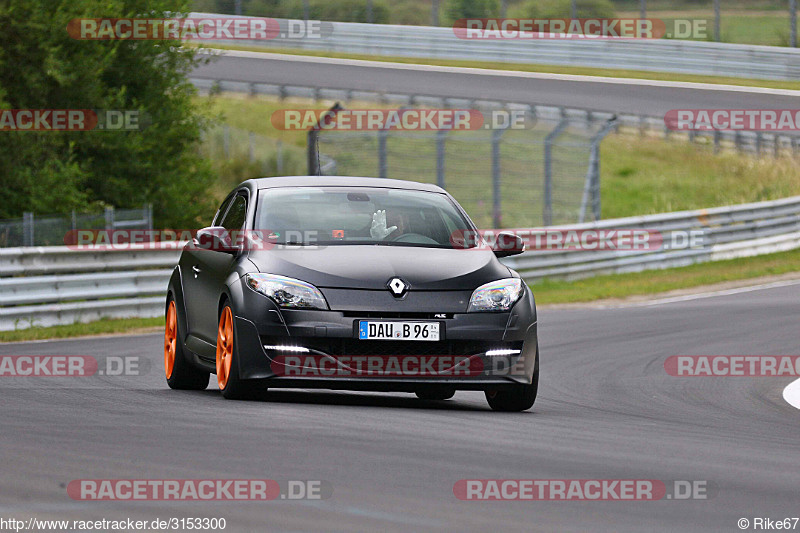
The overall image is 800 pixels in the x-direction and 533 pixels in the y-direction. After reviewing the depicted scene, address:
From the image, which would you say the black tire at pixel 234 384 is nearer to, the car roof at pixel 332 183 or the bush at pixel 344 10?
the car roof at pixel 332 183

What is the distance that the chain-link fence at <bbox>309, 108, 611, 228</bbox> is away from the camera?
2541 centimetres

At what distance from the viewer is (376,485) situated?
6.09m

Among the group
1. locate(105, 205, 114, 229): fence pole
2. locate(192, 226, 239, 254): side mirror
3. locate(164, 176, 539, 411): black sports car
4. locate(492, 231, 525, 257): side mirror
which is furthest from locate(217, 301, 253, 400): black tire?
locate(105, 205, 114, 229): fence pole

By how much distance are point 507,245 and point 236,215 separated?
6.48 ft

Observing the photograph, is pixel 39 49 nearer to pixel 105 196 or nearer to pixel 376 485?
pixel 105 196

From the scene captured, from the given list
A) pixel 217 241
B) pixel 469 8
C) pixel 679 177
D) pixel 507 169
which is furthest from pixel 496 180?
pixel 469 8

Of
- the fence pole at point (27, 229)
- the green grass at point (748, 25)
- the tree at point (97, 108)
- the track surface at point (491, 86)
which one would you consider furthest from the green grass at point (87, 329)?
the green grass at point (748, 25)

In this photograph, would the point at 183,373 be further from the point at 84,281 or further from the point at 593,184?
the point at 593,184

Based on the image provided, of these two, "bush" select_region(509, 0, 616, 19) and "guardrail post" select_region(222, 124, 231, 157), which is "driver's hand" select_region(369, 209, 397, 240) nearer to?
"guardrail post" select_region(222, 124, 231, 157)

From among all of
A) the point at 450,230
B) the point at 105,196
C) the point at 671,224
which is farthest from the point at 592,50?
the point at 450,230

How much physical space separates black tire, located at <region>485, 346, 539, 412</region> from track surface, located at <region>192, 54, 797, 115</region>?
29.1m

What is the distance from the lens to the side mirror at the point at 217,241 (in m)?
9.58

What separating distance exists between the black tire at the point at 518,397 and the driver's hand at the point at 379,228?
1.27 metres

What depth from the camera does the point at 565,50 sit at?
46.0 meters
